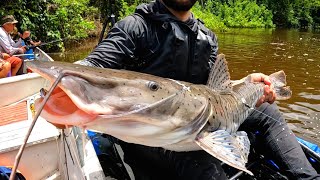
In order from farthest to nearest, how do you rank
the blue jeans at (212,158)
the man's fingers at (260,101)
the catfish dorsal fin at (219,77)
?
the man's fingers at (260,101)
the catfish dorsal fin at (219,77)
the blue jeans at (212,158)

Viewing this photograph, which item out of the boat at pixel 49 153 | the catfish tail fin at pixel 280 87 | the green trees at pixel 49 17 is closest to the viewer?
the boat at pixel 49 153

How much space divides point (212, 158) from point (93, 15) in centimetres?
2020

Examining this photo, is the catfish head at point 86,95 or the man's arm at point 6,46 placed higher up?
the catfish head at point 86,95

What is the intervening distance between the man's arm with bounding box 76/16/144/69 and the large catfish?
66 centimetres

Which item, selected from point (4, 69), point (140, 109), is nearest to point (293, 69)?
point (4, 69)

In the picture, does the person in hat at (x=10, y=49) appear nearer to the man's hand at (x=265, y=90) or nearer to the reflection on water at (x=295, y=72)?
the man's hand at (x=265, y=90)

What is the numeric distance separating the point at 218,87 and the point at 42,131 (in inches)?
67.3

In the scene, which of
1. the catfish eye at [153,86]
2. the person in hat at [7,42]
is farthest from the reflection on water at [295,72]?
the person in hat at [7,42]

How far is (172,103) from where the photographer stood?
1.62 metres

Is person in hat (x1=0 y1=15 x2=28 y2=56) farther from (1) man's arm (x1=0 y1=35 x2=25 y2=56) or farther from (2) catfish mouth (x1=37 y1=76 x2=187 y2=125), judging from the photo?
(2) catfish mouth (x1=37 y1=76 x2=187 y2=125)

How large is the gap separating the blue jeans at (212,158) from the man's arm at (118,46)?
0.68 metres

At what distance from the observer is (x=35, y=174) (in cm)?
304

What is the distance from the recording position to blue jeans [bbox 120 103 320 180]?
2213 millimetres

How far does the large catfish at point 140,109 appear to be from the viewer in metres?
1.31
